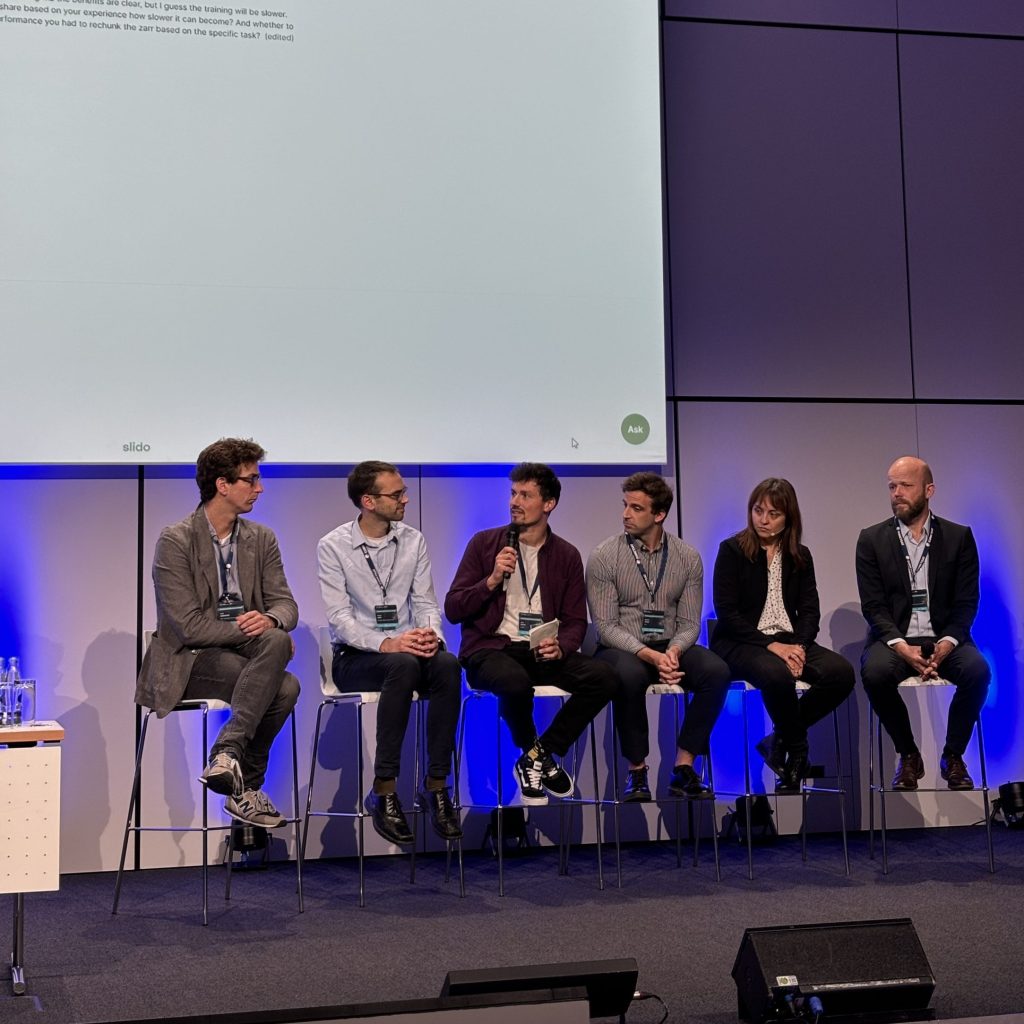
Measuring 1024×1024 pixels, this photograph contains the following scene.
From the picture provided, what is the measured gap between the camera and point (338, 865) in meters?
4.62

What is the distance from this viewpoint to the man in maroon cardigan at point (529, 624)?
→ 419 cm

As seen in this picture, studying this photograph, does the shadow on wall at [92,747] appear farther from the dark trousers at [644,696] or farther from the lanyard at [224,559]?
the dark trousers at [644,696]

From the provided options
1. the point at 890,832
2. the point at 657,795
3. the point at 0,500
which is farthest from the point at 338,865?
the point at 890,832

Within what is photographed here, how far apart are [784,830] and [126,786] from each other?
258 cm

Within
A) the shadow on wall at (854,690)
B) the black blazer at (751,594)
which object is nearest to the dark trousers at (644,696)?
the black blazer at (751,594)

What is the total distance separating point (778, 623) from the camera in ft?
15.4

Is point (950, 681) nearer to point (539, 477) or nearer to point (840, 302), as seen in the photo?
point (539, 477)

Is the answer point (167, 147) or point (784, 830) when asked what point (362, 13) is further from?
point (784, 830)

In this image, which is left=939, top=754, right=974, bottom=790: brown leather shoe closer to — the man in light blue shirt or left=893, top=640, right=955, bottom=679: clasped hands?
left=893, top=640, right=955, bottom=679: clasped hands

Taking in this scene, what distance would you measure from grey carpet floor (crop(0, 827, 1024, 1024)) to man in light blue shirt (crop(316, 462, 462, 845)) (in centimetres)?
37

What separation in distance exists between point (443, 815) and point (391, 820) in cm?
17

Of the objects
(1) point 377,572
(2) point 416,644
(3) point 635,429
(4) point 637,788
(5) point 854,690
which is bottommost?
(4) point 637,788

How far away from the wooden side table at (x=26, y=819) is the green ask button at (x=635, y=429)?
2.56 m

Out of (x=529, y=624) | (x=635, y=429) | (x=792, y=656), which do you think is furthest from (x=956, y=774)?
(x=635, y=429)
